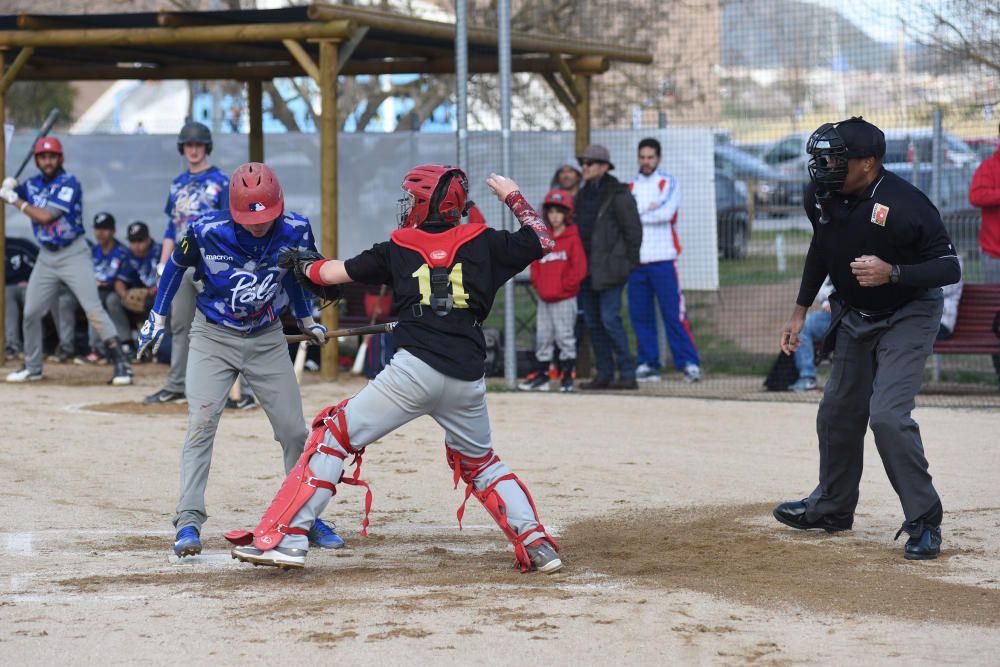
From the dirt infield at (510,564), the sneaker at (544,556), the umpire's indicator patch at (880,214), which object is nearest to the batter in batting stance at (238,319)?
the dirt infield at (510,564)

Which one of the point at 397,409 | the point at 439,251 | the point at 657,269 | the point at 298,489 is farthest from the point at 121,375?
the point at 439,251

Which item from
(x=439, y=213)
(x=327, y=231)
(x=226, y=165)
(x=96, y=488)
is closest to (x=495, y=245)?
(x=439, y=213)

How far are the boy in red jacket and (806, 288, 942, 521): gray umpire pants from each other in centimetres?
575

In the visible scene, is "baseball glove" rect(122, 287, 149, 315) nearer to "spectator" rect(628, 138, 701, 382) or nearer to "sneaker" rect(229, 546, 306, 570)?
"spectator" rect(628, 138, 701, 382)

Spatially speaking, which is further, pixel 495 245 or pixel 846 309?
pixel 846 309

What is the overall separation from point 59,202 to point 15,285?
3590mm

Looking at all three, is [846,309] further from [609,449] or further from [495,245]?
[609,449]

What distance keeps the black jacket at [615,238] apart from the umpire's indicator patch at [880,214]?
6212mm

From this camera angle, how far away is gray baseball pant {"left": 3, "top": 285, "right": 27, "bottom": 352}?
50.2 ft

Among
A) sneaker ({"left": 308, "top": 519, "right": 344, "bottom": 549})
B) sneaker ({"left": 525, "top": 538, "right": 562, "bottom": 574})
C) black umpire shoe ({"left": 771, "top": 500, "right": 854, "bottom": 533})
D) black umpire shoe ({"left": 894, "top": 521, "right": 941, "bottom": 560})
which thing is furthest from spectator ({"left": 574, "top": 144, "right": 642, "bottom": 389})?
sneaker ({"left": 525, "top": 538, "right": 562, "bottom": 574})

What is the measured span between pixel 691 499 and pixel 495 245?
265cm

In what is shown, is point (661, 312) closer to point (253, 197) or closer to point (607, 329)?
point (607, 329)

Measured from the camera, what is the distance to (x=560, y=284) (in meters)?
12.6

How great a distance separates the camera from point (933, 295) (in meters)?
6.64
